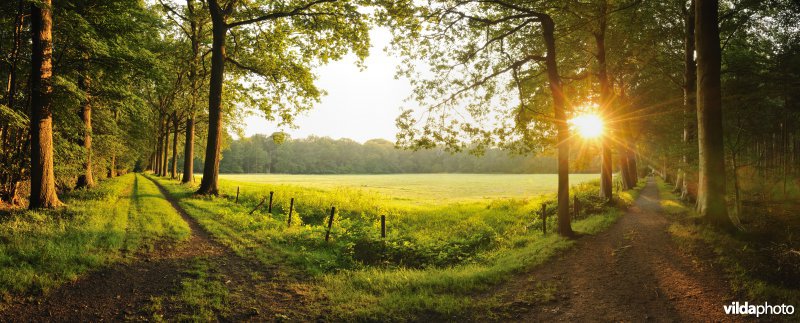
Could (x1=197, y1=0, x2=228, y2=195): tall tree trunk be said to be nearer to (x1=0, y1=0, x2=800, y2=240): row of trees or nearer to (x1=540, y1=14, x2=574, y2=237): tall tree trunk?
(x1=0, y1=0, x2=800, y2=240): row of trees

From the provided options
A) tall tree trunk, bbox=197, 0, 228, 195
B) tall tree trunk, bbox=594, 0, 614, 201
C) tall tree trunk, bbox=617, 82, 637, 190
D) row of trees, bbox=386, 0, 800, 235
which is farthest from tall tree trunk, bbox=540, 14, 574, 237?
tall tree trunk, bbox=197, 0, 228, 195

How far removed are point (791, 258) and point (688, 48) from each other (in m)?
17.2

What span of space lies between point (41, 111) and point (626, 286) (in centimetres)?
1810

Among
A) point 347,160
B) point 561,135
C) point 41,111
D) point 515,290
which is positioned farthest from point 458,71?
point 347,160

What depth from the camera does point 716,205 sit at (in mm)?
10242

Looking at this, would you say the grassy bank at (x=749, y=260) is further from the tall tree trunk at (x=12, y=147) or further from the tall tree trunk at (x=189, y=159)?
the tall tree trunk at (x=189, y=159)

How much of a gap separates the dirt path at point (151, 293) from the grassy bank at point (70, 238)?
0.47 m

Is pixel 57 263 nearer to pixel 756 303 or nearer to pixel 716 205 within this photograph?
pixel 756 303

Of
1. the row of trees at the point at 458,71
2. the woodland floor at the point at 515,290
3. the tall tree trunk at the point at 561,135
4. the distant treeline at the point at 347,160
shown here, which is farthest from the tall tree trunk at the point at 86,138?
the distant treeline at the point at 347,160

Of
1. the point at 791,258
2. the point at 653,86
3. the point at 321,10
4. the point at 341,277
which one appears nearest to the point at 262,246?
the point at 341,277

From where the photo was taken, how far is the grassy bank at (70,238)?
6.85 m

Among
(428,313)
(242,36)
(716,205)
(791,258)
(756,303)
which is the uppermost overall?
(242,36)

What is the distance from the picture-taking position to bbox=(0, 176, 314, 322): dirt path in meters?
5.84

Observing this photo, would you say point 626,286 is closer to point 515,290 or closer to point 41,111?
point 515,290
